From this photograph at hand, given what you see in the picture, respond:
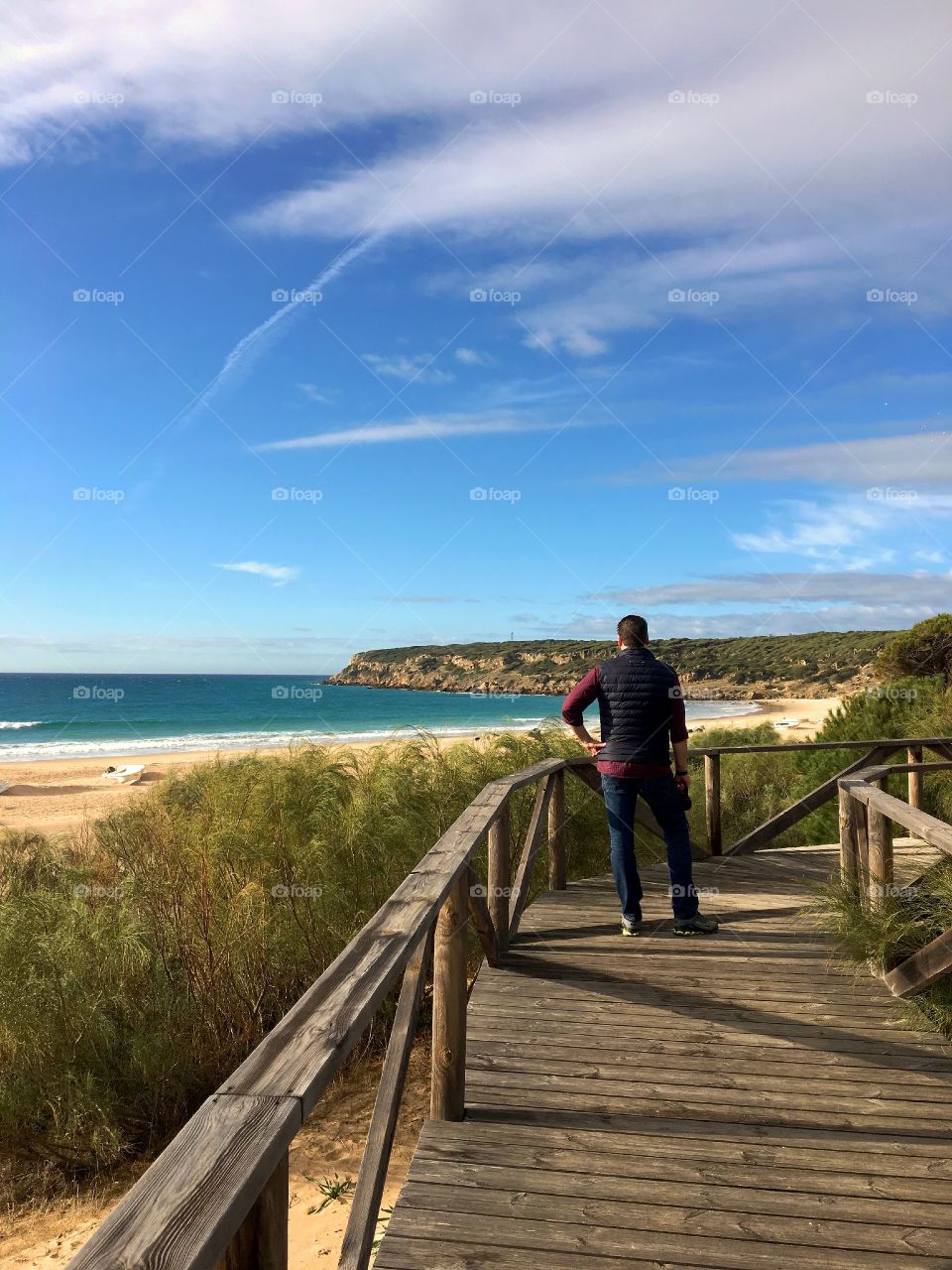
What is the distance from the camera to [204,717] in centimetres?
5978

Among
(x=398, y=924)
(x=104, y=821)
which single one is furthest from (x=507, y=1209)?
(x=104, y=821)

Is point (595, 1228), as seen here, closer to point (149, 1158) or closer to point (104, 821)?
point (149, 1158)

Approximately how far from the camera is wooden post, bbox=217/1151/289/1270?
1359 mm

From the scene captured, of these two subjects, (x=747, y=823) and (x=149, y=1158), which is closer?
(x=149, y=1158)

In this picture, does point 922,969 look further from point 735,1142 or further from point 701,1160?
point 701,1160

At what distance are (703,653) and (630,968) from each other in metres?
78.8

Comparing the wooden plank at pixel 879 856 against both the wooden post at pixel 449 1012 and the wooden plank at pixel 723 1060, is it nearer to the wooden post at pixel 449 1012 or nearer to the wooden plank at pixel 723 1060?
the wooden plank at pixel 723 1060

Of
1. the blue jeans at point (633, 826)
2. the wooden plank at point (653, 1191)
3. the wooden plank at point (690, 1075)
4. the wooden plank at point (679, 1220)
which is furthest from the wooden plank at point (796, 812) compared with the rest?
the wooden plank at point (679, 1220)

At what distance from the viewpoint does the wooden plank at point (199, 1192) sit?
111cm

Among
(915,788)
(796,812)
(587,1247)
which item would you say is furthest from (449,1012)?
(915,788)

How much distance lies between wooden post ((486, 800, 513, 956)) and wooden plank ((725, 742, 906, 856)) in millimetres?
3590

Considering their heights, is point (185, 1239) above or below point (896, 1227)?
above

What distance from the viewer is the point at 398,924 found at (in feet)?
8.63

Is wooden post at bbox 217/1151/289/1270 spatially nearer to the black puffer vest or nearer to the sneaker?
the black puffer vest
